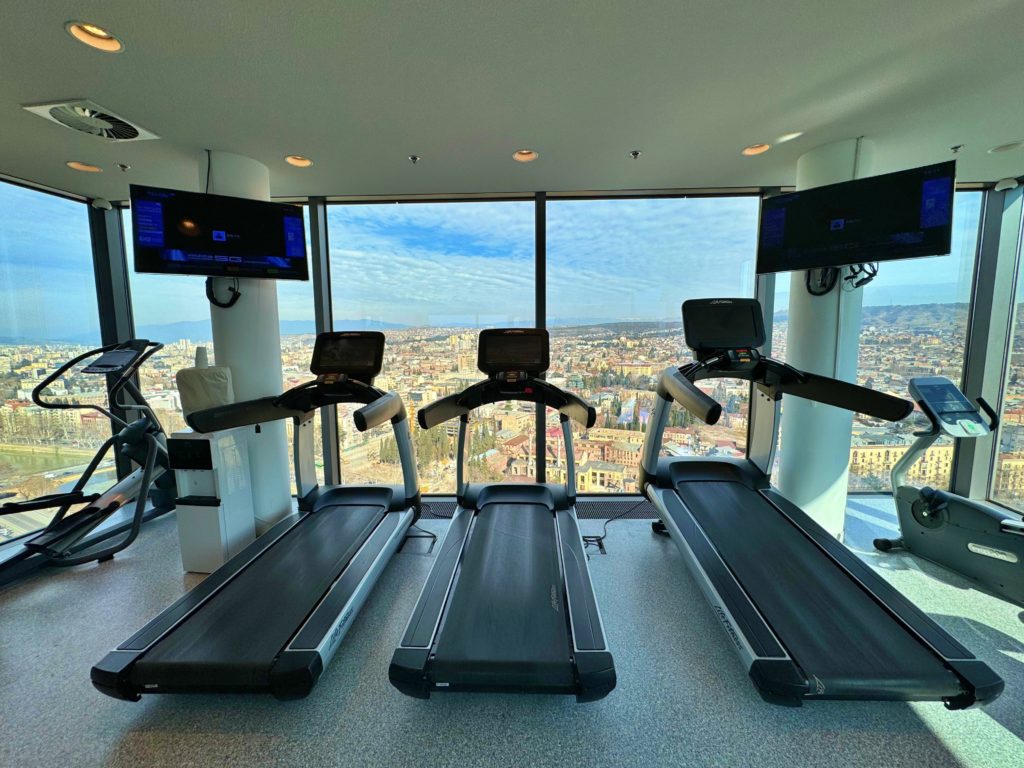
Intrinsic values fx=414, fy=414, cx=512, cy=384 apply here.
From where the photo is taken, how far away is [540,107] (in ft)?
7.59

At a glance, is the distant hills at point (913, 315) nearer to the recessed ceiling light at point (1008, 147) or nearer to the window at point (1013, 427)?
the window at point (1013, 427)

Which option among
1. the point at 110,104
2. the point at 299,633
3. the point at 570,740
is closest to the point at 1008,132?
the point at 570,740

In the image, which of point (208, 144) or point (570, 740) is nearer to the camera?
point (570, 740)

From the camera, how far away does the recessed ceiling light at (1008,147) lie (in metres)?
2.75

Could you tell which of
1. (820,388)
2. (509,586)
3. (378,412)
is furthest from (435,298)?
(820,388)

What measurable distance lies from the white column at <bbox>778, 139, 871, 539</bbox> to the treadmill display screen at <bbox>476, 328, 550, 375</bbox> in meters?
1.94

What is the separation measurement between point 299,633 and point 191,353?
343cm

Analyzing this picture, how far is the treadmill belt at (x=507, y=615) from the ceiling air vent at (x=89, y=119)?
3.29 meters

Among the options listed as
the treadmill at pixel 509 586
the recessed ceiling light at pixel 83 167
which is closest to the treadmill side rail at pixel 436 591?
the treadmill at pixel 509 586

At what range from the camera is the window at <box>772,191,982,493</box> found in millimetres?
3602

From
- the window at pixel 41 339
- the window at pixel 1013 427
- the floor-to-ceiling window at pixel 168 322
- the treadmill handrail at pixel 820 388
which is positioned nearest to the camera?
the treadmill handrail at pixel 820 388

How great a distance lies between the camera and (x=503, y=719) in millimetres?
1771

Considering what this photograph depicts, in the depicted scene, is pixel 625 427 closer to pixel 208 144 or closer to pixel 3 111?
pixel 208 144

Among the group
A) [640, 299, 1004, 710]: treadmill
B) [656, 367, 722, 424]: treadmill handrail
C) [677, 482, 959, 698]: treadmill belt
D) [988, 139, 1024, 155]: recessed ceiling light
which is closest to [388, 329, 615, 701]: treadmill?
[656, 367, 722, 424]: treadmill handrail
